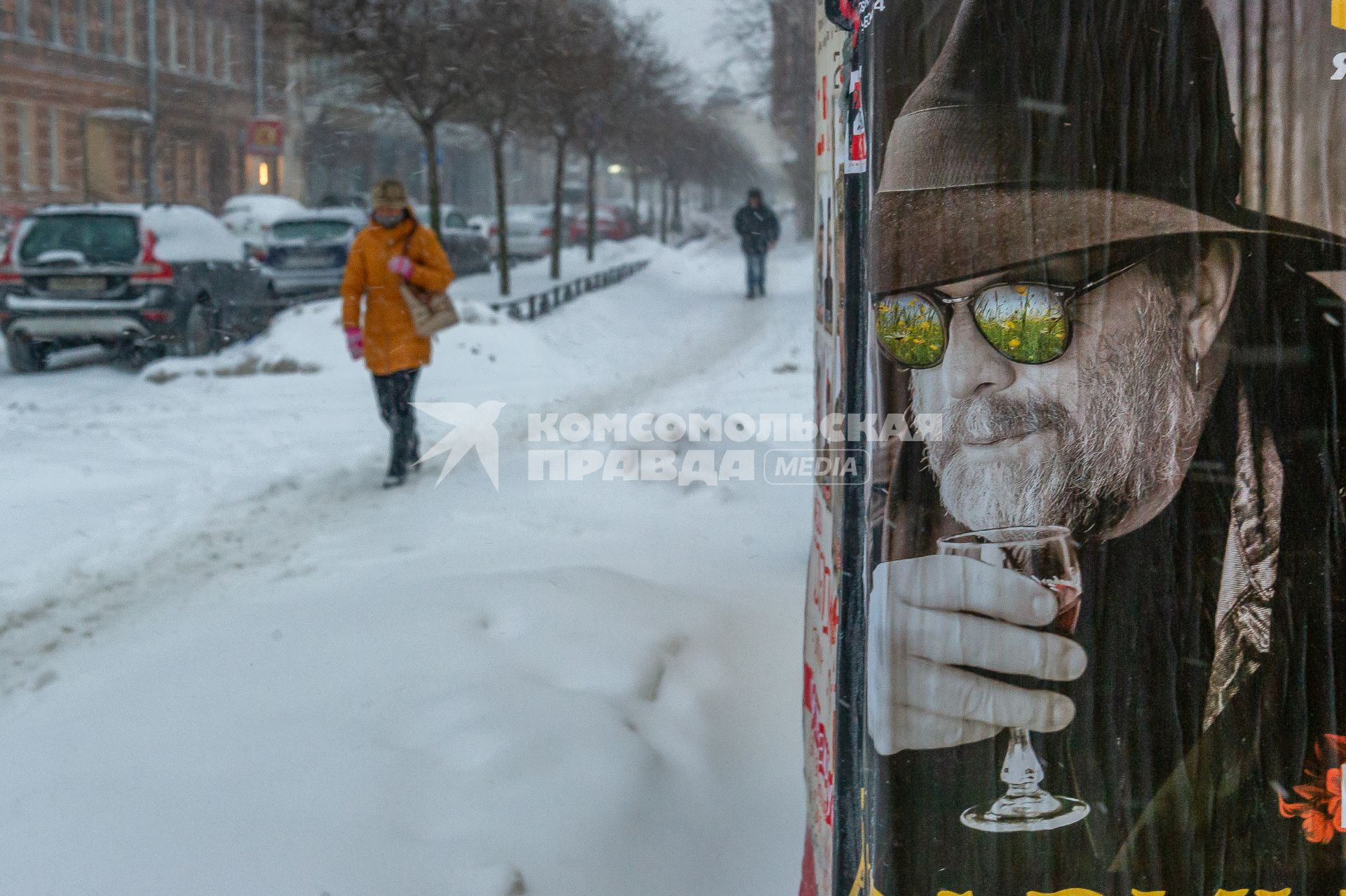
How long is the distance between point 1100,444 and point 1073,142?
1.45 feet

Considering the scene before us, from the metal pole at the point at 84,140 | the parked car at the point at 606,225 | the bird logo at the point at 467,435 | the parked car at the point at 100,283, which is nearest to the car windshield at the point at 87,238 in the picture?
the parked car at the point at 100,283

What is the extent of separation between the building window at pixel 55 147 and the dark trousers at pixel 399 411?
88.1 ft

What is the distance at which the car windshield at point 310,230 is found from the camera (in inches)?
710

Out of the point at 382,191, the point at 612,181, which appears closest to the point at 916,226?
the point at 382,191

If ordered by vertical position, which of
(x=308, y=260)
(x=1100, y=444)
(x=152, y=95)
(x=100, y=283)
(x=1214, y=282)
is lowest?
(x=1100, y=444)

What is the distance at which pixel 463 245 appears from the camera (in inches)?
910

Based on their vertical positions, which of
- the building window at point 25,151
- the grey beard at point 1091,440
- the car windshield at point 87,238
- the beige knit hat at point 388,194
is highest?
the building window at point 25,151

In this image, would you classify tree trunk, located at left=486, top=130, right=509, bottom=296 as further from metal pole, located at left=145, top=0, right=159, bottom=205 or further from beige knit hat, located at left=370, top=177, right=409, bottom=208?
beige knit hat, located at left=370, top=177, right=409, bottom=208

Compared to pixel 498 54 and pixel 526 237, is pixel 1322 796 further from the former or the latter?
pixel 526 237

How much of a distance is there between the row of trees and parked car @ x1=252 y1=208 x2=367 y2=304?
5.48 ft

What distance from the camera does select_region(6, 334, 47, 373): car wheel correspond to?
39.9 ft

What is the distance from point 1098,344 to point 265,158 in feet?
98.5

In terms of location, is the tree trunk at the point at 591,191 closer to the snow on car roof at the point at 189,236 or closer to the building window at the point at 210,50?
the building window at the point at 210,50
